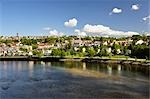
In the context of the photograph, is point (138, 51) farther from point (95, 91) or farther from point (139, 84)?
point (95, 91)

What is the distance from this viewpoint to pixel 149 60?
3025 centimetres

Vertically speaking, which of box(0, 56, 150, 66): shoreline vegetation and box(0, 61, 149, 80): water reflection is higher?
box(0, 56, 150, 66): shoreline vegetation

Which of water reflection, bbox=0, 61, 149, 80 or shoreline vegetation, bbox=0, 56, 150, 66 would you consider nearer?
water reflection, bbox=0, 61, 149, 80

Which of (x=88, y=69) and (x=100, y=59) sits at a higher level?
(x=100, y=59)

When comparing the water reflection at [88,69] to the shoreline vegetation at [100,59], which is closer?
the water reflection at [88,69]

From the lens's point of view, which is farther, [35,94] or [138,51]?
[138,51]

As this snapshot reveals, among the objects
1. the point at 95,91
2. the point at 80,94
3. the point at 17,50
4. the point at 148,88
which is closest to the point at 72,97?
the point at 80,94

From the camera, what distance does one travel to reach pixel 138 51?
35.3 m

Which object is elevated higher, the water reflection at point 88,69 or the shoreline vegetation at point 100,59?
the shoreline vegetation at point 100,59

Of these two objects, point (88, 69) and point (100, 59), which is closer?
point (88, 69)

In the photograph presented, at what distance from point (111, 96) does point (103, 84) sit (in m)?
3.74

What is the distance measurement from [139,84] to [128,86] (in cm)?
93

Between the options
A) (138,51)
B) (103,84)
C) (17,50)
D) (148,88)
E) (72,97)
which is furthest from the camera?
(17,50)

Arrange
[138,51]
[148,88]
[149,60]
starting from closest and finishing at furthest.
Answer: [148,88] < [149,60] < [138,51]
